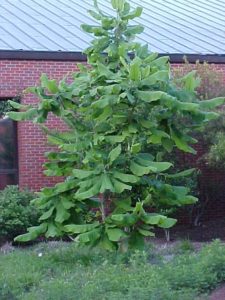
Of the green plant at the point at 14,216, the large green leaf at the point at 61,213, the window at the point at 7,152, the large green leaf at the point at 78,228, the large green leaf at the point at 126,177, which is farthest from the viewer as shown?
the window at the point at 7,152

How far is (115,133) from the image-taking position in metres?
10.9

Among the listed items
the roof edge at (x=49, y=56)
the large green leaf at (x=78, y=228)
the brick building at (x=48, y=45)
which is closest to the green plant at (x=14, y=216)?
the brick building at (x=48, y=45)

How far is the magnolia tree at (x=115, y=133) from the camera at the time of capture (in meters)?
10.4

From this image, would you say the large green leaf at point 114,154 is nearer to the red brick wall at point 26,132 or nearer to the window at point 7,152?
the red brick wall at point 26,132

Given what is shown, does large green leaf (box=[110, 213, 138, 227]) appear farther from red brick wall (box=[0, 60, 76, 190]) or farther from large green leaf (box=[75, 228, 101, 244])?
red brick wall (box=[0, 60, 76, 190])

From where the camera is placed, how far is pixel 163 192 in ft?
36.7

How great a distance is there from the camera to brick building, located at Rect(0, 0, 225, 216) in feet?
54.5

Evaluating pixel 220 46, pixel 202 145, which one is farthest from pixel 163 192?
pixel 220 46

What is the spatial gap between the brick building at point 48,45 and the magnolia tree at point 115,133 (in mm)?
5096

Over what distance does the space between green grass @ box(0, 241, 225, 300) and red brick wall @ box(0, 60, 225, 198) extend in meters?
4.85

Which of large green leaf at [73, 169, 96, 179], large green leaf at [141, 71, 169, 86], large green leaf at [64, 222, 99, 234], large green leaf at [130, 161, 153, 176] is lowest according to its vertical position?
large green leaf at [64, 222, 99, 234]

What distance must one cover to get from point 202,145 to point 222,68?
253cm

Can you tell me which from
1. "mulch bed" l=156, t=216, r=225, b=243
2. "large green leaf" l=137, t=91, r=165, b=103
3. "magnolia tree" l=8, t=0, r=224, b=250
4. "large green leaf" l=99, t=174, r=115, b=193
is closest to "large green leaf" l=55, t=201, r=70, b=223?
"magnolia tree" l=8, t=0, r=224, b=250

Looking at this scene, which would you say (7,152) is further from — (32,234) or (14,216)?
(32,234)
